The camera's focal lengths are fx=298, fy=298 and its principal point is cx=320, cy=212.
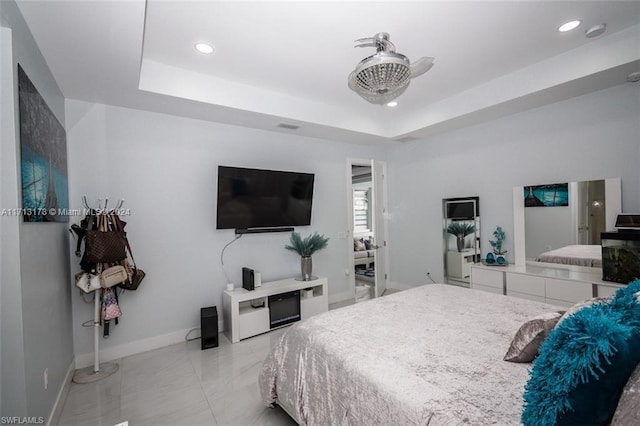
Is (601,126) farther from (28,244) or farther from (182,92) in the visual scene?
(28,244)

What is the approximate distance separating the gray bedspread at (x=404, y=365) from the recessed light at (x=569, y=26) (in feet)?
7.17

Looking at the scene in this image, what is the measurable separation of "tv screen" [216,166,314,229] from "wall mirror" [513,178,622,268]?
2.70m

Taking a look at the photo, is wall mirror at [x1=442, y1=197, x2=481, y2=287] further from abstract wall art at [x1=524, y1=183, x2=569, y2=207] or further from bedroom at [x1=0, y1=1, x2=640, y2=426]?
abstract wall art at [x1=524, y1=183, x2=569, y2=207]

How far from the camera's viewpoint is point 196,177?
3.49 metres

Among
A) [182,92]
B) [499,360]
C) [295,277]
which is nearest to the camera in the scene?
[499,360]

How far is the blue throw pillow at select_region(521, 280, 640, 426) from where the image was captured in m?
0.80

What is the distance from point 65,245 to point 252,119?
2.21 metres

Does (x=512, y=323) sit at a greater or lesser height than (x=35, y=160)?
lesser

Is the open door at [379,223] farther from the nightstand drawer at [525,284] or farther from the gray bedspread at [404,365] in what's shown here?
the gray bedspread at [404,365]

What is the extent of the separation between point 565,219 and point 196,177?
420 cm

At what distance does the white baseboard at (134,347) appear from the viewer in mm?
2854

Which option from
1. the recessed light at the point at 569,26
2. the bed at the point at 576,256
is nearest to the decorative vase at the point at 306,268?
the bed at the point at 576,256

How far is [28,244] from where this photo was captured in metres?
1.68

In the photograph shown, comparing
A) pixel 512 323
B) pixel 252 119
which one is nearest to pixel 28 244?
pixel 252 119
